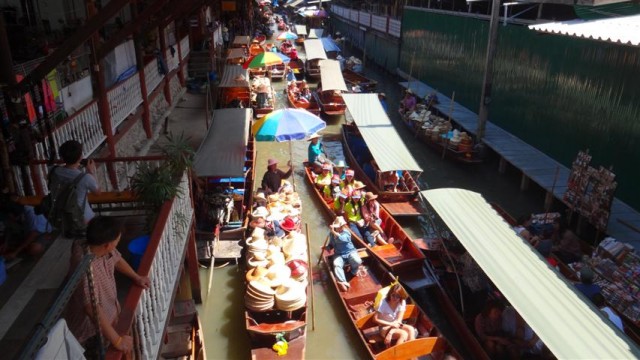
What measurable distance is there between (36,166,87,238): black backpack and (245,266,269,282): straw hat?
3.66m

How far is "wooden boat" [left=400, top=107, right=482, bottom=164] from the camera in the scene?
54.3ft

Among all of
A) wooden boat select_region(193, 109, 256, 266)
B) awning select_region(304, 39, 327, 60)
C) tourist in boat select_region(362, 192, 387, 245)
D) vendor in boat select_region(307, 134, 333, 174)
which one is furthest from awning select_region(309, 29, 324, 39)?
tourist in boat select_region(362, 192, 387, 245)

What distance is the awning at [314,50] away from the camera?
3061 cm

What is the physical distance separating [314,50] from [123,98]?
69.0 feet

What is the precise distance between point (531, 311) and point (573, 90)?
9.87 meters

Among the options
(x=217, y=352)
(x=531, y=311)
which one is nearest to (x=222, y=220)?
(x=217, y=352)

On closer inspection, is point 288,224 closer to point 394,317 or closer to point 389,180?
point 394,317

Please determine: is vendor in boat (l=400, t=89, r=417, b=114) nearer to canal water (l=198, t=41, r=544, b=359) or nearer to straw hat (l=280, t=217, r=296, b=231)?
canal water (l=198, t=41, r=544, b=359)

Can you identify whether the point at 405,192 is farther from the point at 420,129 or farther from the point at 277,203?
the point at 420,129

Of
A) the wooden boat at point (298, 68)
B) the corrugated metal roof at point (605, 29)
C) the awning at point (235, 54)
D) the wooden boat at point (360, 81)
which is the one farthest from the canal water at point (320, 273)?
the wooden boat at point (298, 68)

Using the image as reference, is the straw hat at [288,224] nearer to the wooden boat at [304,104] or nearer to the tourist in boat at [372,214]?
the tourist in boat at [372,214]

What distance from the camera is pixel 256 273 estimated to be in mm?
8812

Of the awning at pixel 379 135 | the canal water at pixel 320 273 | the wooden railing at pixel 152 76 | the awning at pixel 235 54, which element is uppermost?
the wooden railing at pixel 152 76

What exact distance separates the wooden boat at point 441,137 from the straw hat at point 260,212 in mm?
8246
